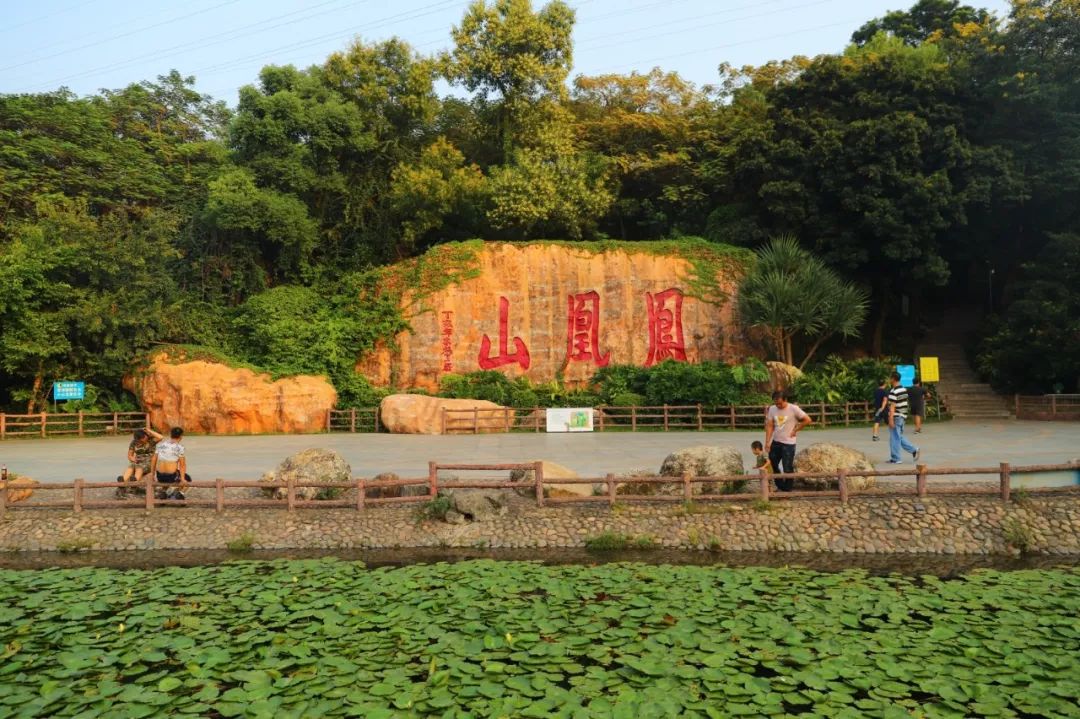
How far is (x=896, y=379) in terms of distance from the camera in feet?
37.4

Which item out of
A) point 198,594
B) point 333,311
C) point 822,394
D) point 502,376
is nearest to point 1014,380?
point 822,394

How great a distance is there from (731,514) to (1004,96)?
1726cm

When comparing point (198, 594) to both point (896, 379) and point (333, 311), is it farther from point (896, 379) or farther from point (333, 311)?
point (333, 311)

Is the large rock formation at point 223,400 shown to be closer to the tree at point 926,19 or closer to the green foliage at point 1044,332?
the green foliage at point 1044,332

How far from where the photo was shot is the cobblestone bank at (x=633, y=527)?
9.13 meters

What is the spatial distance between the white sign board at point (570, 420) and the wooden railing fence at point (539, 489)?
7821 millimetres

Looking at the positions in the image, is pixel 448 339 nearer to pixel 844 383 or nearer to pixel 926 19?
pixel 844 383

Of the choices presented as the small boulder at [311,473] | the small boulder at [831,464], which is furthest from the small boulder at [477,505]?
the small boulder at [831,464]

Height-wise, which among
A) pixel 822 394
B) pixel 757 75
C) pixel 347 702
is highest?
pixel 757 75

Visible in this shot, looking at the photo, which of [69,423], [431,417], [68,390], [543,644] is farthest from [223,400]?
[543,644]

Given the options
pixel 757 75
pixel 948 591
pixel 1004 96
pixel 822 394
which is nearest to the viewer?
pixel 948 591

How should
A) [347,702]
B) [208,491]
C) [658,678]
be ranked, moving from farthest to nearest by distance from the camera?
1. [208,491]
2. [658,678]
3. [347,702]

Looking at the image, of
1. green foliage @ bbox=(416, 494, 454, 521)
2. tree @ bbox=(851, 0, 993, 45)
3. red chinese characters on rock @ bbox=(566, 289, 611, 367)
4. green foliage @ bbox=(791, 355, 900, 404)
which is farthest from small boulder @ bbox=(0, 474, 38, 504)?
tree @ bbox=(851, 0, 993, 45)

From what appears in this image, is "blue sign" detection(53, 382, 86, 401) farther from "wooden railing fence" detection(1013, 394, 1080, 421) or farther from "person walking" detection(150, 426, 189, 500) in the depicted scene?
"wooden railing fence" detection(1013, 394, 1080, 421)
